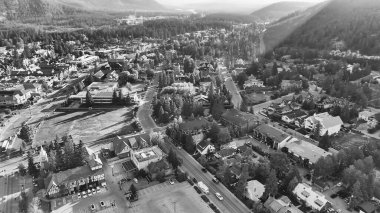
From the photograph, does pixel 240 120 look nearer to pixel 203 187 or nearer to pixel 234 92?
pixel 203 187

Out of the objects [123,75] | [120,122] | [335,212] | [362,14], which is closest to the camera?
[335,212]

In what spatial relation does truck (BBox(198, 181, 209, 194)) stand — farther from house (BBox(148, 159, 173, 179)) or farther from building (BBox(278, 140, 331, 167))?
building (BBox(278, 140, 331, 167))

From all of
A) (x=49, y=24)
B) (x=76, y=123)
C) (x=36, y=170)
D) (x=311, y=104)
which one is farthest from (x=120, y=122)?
(x=49, y=24)

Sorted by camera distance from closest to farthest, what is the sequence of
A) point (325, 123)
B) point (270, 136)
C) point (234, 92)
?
1. point (270, 136)
2. point (325, 123)
3. point (234, 92)

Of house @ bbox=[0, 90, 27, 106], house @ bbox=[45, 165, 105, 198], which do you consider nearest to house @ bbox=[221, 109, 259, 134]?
house @ bbox=[45, 165, 105, 198]

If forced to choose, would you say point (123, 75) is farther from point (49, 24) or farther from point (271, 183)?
point (49, 24)

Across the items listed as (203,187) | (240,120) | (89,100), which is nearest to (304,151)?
(240,120)
